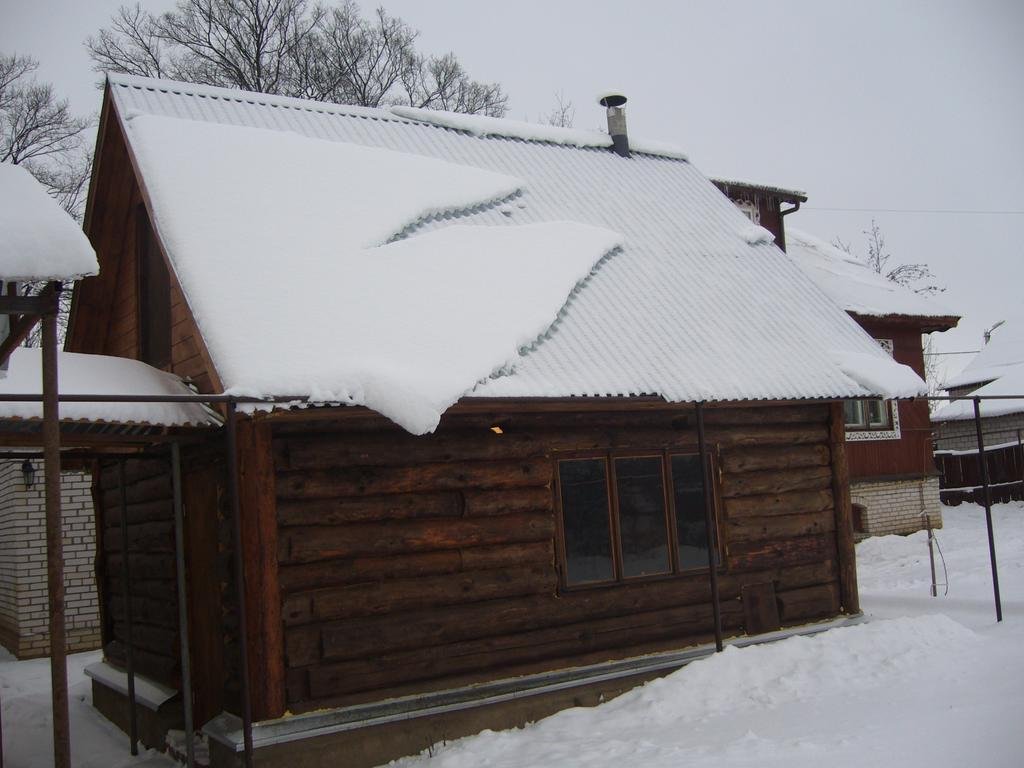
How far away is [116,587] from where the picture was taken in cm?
1048

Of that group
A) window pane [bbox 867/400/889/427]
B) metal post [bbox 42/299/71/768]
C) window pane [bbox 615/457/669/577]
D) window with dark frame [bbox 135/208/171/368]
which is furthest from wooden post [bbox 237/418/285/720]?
window pane [bbox 867/400/889/427]

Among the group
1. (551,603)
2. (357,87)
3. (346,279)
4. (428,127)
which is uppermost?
(357,87)

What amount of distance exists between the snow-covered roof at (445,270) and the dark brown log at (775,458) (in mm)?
872

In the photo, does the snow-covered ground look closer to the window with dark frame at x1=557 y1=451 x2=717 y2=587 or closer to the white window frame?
the window with dark frame at x1=557 y1=451 x2=717 y2=587

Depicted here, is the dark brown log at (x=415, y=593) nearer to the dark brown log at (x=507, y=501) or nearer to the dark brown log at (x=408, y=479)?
the dark brown log at (x=507, y=501)

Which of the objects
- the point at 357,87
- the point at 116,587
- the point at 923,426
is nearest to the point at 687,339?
the point at 116,587

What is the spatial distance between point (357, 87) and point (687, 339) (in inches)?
611

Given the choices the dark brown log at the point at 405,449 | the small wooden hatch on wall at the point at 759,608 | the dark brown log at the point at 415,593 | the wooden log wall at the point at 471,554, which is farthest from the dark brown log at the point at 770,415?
the dark brown log at the point at 415,593

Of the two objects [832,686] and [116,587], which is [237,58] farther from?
[832,686]

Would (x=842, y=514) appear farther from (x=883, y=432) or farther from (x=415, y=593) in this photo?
(x=883, y=432)

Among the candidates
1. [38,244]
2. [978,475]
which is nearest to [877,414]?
→ [978,475]

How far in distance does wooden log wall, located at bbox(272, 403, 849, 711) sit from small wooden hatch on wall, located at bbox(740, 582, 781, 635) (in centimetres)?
5

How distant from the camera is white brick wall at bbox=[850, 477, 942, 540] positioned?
18578 mm

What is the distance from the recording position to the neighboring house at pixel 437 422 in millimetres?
7281
